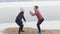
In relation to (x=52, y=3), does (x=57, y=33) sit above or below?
below

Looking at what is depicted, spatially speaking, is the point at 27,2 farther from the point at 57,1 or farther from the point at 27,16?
the point at 57,1

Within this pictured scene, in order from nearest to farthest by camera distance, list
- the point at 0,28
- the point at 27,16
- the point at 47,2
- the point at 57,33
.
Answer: the point at 57,33
the point at 0,28
the point at 27,16
the point at 47,2

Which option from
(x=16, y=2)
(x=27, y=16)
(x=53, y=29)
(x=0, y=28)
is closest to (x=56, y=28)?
(x=53, y=29)

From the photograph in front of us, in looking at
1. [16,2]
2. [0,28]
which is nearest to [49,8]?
[16,2]

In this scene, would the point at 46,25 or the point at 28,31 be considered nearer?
the point at 28,31

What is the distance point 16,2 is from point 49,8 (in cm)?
45

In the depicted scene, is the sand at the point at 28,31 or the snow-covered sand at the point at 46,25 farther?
the snow-covered sand at the point at 46,25

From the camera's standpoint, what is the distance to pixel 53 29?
185 cm

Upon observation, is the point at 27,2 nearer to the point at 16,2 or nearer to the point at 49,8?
the point at 16,2

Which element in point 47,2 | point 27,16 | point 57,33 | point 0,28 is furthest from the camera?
point 47,2

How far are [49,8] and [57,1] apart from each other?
0.17 meters

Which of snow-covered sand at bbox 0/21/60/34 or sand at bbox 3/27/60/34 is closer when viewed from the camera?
sand at bbox 3/27/60/34

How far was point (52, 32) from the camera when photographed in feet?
5.81

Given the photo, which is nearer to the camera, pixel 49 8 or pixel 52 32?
pixel 52 32
